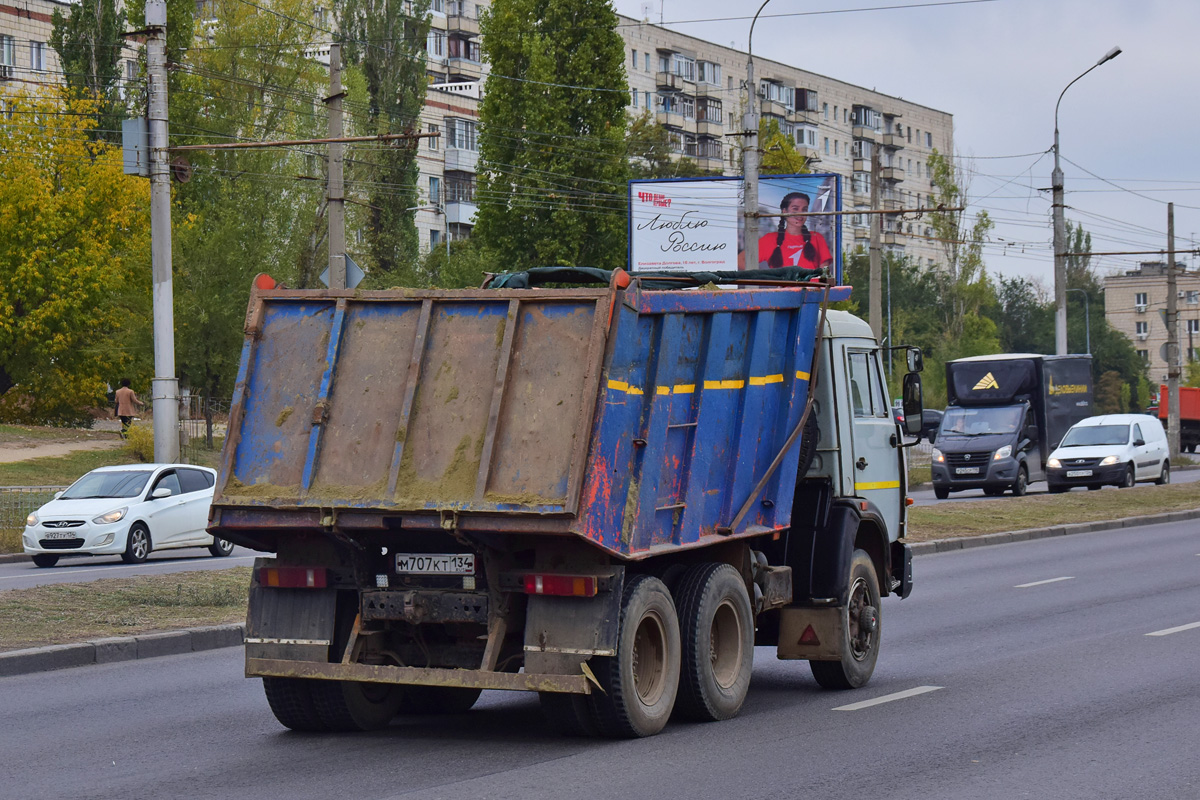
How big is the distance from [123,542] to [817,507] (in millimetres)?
14262

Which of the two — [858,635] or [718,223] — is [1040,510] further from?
[858,635]

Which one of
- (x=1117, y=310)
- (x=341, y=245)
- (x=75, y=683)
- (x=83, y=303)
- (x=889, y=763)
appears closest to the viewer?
(x=889, y=763)

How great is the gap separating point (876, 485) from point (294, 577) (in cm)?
440

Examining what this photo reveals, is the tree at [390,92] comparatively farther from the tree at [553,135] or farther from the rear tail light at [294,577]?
the rear tail light at [294,577]

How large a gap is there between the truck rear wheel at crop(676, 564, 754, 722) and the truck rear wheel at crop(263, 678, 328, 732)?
2.05 metres

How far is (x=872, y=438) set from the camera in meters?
11.0

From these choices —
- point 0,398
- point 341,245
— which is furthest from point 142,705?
point 0,398

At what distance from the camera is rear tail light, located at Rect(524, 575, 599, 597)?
7.93 meters

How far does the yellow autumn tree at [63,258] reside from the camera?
44719mm

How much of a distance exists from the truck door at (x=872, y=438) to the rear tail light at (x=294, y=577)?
3.85 metres

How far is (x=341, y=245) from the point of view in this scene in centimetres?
2409

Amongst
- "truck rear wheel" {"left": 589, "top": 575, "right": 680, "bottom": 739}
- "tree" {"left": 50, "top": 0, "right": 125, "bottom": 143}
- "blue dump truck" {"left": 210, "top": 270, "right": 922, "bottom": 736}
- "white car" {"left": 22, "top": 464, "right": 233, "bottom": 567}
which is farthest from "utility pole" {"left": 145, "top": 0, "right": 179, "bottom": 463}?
"tree" {"left": 50, "top": 0, "right": 125, "bottom": 143}

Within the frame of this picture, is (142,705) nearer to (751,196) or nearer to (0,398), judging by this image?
(751,196)

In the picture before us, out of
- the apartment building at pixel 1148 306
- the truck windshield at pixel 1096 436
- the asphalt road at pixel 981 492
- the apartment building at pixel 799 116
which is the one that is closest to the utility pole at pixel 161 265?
the asphalt road at pixel 981 492
